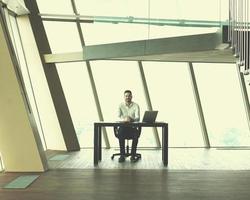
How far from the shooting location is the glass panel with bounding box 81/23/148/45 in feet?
31.6

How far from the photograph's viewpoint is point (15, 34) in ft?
29.3

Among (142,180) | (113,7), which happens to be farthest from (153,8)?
(142,180)

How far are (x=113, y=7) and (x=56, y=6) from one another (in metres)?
1.31

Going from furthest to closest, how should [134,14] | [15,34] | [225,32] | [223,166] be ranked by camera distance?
[134,14]
[15,34]
[223,166]
[225,32]

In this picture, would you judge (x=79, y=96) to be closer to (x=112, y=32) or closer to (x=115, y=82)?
(x=115, y=82)

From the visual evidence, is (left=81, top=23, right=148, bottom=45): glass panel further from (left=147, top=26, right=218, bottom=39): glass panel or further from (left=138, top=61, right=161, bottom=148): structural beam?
(left=138, top=61, right=161, bottom=148): structural beam

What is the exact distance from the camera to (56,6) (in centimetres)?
961

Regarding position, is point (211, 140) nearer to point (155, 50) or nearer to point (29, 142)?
point (155, 50)

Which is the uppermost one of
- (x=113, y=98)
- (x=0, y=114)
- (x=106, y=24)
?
(x=106, y=24)

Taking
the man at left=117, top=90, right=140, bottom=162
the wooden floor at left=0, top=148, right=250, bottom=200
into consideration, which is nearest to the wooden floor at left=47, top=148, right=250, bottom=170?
the wooden floor at left=0, top=148, right=250, bottom=200

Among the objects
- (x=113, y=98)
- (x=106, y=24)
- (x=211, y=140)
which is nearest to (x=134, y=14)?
(x=106, y=24)

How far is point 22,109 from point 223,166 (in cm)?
331

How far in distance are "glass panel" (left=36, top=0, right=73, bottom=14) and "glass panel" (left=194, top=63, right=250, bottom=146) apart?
10.8 feet

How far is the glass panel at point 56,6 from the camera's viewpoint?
9.49m
